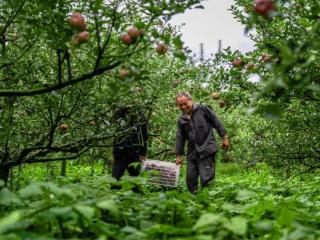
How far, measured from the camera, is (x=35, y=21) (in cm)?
326

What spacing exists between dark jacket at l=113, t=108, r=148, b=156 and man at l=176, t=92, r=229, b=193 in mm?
612

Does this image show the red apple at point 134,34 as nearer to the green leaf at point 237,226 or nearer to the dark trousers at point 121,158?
the green leaf at point 237,226

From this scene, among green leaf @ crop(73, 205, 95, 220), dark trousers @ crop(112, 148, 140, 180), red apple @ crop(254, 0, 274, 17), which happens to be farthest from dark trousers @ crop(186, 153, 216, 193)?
green leaf @ crop(73, 205, 95, 220)

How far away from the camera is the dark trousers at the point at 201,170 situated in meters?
6.77

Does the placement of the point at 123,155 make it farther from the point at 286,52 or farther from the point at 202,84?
the point at 286,52

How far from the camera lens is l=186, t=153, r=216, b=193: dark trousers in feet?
22.2

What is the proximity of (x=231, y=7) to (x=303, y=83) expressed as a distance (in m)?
3.95

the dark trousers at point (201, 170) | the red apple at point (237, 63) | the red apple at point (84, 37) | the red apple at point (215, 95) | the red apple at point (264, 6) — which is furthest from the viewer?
the dark trousers at point (201, 170)

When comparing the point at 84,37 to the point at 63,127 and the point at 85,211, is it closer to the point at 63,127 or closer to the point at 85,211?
the point at 85,211

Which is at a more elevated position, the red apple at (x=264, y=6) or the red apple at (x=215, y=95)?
the red apple at (x=264, y=6)

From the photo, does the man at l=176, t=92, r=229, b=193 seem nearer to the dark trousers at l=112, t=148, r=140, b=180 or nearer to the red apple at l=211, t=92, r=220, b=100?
the dark trousers at l=112, t=148, r=140, b=180

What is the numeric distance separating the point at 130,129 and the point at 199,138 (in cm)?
149

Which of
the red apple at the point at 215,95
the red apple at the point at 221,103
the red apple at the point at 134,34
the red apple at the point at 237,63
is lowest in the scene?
the red apple at the point at 221,103

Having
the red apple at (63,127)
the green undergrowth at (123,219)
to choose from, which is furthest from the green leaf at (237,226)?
the red apple at (63,127)
